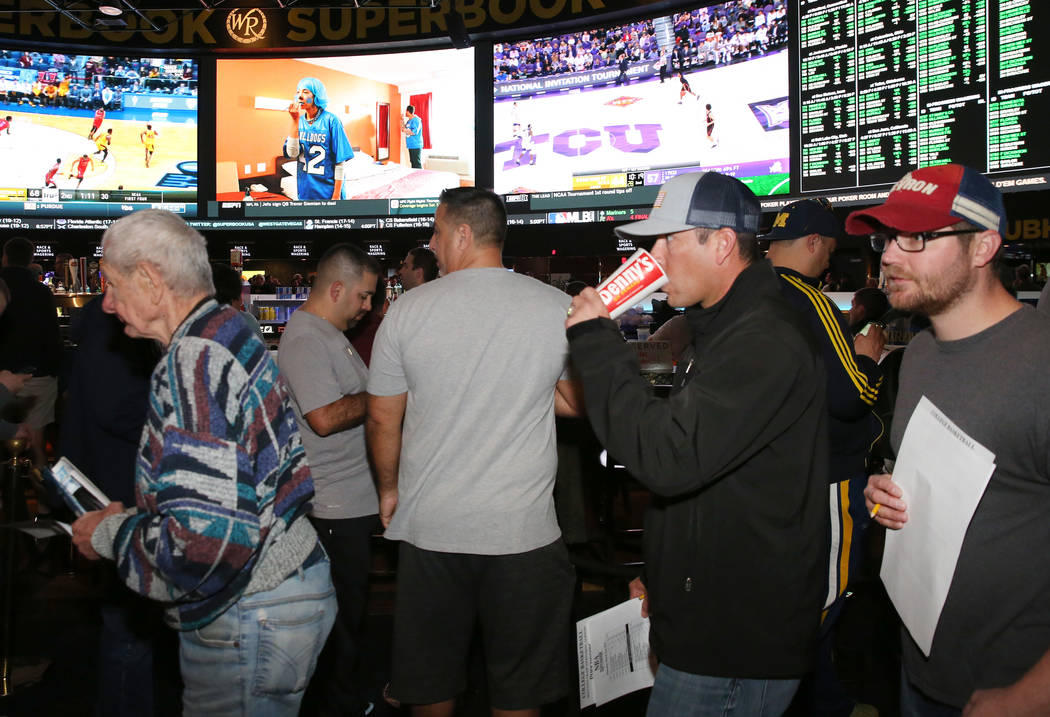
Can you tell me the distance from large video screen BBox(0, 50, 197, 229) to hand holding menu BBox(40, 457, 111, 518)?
8852 millimetres

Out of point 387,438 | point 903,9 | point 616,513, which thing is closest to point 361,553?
point 387,438

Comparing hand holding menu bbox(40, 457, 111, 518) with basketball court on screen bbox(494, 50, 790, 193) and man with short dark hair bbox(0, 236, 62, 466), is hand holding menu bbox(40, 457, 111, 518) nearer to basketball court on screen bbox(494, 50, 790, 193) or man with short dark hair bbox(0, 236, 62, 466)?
man with short dark hair bbox(0, 236, 62, 466)

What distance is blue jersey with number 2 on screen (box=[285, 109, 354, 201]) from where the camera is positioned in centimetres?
956

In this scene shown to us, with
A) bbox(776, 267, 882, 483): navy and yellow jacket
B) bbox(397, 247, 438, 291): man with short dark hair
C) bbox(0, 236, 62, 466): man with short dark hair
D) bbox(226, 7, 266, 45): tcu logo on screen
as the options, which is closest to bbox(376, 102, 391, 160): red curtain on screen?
bbox(226, 7, 266, 45): tcu logo on screen

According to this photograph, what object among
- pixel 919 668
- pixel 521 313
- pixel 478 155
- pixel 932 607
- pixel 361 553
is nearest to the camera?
pixel 932 607

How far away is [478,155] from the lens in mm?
9219

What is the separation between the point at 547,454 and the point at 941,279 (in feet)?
4.18

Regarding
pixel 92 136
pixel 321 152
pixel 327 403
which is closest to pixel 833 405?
pixel 327 403


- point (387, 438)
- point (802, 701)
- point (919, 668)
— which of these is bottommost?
point (802, 701)

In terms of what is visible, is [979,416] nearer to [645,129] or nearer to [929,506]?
[929,506]

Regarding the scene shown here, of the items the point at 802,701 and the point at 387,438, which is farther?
the point at 802,701

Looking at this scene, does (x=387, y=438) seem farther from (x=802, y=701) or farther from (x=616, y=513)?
(x=616, y=513)

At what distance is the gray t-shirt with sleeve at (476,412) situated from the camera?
235 centimetres

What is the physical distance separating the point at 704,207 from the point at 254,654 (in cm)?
137
